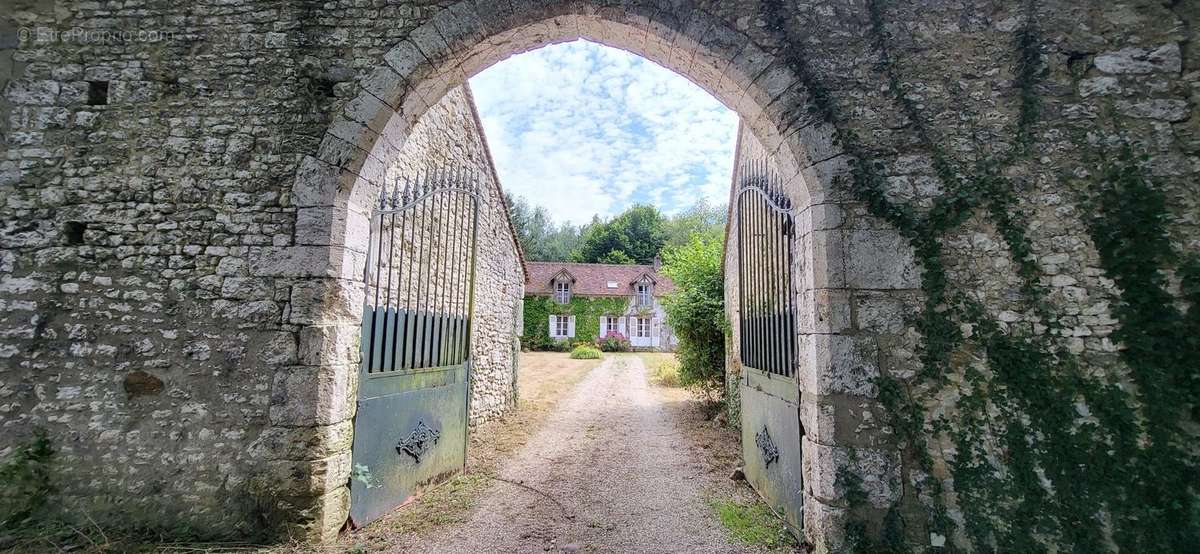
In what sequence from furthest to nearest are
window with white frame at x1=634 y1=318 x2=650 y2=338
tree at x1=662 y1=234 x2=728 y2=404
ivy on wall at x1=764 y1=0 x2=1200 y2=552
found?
window with white frame at x1=634 y1=318 x2=650 y2=338 < tree at x1=662 y1=234 x2=728 y2=404 < ivy on wall at x1=764 y1=0 x2=1200 y2=552

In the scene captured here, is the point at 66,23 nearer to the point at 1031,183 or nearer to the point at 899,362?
the point at 899,362

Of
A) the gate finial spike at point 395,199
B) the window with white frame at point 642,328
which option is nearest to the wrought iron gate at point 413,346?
the gate finial spike at point 395,199

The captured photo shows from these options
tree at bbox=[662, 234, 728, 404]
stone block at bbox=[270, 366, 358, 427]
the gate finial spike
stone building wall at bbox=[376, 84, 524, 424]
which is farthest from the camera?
tree at bbox=[662, 234, 728, 404]

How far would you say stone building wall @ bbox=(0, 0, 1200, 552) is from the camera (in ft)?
8.86

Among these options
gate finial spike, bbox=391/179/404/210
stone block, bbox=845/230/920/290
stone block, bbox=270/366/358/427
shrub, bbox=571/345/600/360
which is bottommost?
shrub, bbox=571/345/600/360

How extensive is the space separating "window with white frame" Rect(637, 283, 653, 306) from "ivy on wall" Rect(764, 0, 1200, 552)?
2390cm

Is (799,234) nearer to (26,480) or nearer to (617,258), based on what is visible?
(26,480)

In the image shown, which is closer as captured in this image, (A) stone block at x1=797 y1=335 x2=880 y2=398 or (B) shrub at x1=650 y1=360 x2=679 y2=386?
(A) stone block at x1=797 y1=335 x2=880 y2=398

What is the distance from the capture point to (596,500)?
13.7ft

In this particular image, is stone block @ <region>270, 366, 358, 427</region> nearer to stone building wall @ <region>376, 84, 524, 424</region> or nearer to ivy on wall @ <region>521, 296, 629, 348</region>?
stone building wall @ <region>376, 84, 524, 424</region>

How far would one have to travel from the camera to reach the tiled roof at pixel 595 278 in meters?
26.5

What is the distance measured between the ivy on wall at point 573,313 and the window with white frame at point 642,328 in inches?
44.4

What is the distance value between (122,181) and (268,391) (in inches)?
73.4

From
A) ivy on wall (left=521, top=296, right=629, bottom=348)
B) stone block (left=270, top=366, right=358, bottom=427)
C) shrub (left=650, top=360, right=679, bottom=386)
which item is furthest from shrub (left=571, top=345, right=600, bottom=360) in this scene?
stone block (left=270, top=366, right=358, bottom=427)
